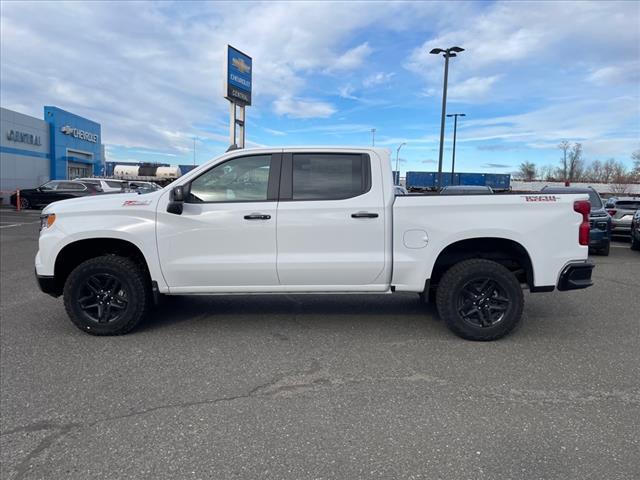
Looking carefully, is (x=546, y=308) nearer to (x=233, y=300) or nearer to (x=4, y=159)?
(x=233, y=300)

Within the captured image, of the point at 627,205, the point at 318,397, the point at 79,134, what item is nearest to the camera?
the point at 318,397

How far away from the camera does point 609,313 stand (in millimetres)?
5793

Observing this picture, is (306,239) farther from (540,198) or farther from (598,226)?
(598,226)

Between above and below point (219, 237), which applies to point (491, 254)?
below

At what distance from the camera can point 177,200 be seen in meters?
4.57

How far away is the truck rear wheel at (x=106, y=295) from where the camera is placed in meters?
4.74

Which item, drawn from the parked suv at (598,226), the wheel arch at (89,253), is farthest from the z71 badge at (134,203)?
the parked suv at (598,226)

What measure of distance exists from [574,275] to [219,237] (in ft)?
11.6

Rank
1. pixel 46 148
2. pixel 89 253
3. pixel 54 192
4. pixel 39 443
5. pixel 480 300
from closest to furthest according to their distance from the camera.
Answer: pixel 39 443 < pixel 480 300 < pixel 89 253 < pixel 54 192 < pixel 46 148

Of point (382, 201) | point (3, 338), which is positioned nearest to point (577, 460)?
point (382, 201)

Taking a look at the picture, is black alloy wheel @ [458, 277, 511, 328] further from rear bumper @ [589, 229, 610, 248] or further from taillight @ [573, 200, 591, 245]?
rear bumper @ [589, 229, 610, 248]

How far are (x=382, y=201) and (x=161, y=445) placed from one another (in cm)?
291

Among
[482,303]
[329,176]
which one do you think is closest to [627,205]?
[482,303]

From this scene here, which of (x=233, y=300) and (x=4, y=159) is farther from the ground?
(x=4, y=159)
